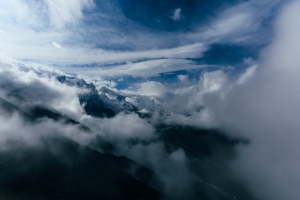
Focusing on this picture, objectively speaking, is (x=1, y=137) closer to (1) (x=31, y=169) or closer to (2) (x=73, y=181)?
(1) (x=31, y=169)

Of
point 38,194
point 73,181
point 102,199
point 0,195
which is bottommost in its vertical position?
point 102,199

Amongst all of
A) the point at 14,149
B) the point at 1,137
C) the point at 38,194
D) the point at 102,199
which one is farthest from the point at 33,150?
the point at 102,199

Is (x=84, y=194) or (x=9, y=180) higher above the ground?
(x=9, y=180)

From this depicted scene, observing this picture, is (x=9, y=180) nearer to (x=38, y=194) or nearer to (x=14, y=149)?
(x=38, y=194)

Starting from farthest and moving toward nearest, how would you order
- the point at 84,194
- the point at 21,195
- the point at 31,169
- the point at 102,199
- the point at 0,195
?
the point at 102,199
the point at 84,194
the point at 31,169
the point at 21,195
the point at 0,195

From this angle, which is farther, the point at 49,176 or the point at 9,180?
Answer: the point at 49,176

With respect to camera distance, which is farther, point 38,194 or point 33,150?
point 33,150

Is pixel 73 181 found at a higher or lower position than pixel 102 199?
higher

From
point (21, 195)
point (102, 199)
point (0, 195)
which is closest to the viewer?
point (0, 195)

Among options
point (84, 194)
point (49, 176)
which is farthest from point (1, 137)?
point (84, 194)
